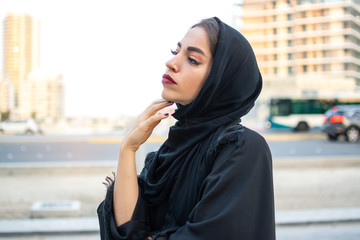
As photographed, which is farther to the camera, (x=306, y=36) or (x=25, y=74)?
(x=306, y=36)

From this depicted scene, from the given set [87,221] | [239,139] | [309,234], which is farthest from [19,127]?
[239,139]

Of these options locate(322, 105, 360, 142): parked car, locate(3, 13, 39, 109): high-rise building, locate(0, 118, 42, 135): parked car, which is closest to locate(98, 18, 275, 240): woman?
locate(322, 105, 360, 142): parked car

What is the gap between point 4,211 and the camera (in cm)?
540

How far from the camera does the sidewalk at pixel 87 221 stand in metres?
4.47

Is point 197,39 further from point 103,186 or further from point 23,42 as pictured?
point 23,42

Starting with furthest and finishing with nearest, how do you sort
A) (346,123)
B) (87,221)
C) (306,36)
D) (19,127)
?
(306,36) < (19,127) < (346,123) < (87,221)

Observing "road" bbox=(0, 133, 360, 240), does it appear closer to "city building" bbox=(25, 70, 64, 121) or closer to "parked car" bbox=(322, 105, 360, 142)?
"parked car" bbox=(322, 105, 360, 142)

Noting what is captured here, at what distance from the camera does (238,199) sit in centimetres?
90

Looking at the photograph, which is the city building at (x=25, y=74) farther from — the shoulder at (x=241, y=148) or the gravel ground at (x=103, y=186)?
the shoulder at (x=241, y=148)

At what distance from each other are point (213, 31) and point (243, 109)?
0.24 m

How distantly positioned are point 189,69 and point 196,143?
221mm

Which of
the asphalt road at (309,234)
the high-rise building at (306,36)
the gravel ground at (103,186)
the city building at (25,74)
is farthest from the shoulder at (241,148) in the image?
the high-rise building at (306,36)

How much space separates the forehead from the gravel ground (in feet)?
15.5

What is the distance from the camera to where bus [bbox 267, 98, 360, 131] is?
24.1 m
